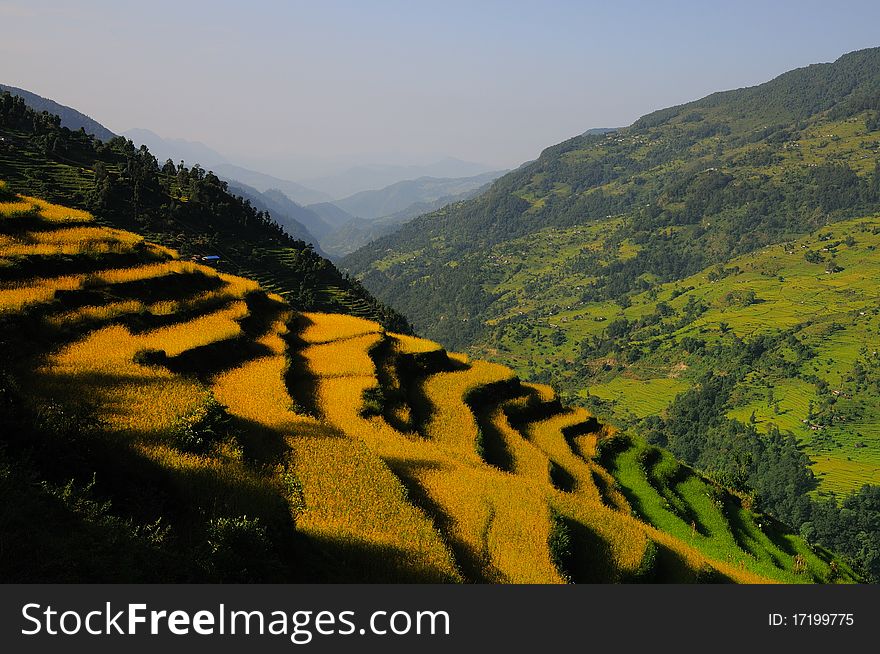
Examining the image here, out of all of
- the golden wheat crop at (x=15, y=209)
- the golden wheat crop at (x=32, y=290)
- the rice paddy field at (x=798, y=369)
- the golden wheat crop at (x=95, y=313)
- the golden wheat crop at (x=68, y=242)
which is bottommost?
the rice paddy field at (x=798, y=369)

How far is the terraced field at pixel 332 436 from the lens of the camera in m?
14.1

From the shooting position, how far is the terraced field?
14133mm

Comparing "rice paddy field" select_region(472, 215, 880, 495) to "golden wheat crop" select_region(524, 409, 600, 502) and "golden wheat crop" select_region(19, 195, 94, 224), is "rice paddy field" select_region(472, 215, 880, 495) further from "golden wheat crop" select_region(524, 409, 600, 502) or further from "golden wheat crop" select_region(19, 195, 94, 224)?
"golden wheat crop" select_region(19, 195, 94, 224)

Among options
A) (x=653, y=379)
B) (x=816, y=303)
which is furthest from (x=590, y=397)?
(x=816, y=303)

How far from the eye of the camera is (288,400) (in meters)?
22.3

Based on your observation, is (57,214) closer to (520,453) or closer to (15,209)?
(15,209)

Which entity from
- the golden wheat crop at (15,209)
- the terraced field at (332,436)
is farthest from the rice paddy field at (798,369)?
the golden wheat crop at (15,209)

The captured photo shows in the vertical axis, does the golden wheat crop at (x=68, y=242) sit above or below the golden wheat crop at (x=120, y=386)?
above

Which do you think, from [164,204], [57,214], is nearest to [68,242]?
[57,214]

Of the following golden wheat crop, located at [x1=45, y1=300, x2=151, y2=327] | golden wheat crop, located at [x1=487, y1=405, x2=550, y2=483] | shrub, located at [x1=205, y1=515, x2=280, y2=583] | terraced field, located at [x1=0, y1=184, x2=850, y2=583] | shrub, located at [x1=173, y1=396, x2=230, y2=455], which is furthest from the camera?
golden wheat crop, located at [x1=487, y1=405, x2=550, y2=483]

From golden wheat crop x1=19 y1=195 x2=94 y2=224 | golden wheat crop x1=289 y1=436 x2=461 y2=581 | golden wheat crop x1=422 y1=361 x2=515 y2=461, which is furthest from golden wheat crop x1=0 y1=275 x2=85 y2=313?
golden wheat crop x1=422 y1=361 x2=515 y2=461

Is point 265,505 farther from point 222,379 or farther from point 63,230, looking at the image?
point 63,230

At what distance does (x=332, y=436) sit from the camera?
64.7 ft

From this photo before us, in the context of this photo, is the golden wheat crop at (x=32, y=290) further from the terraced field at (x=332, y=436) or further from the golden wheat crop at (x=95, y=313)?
the golden wheat crop at (x=95, y=313)
